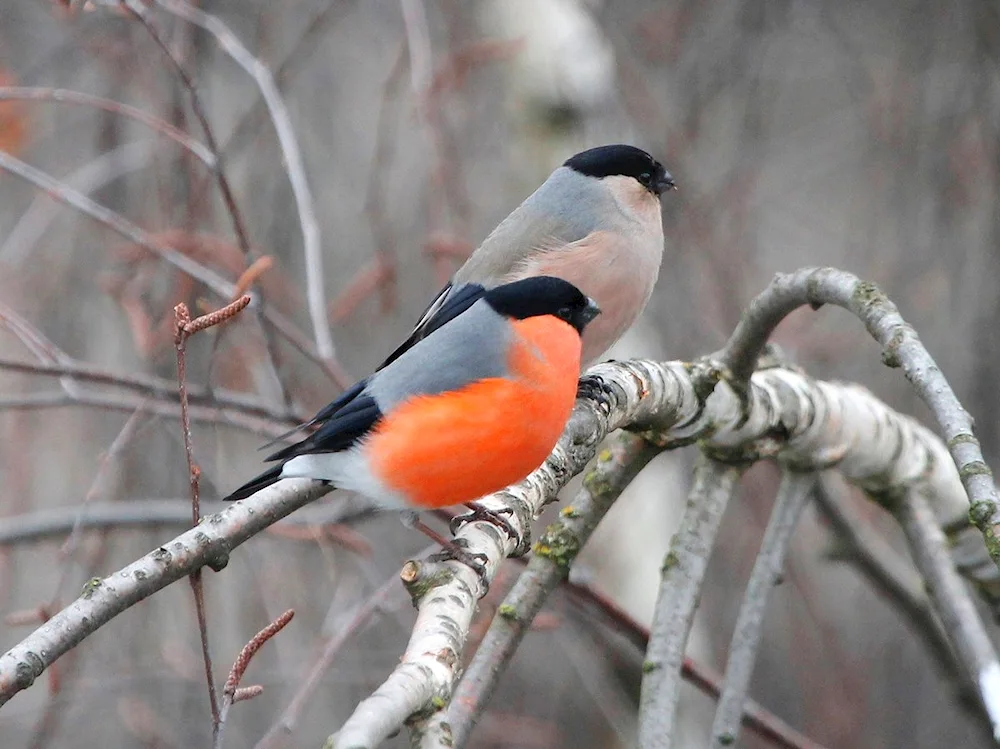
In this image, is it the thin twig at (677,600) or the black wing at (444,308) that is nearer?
the thin twig at (677,600)

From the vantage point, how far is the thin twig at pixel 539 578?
176cm

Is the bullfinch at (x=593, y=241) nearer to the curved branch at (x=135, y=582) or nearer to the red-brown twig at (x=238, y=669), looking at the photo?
the curved branch at (x=135, y=582)

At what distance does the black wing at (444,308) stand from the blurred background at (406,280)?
199 mm

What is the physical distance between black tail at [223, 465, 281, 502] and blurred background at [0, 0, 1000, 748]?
47cm

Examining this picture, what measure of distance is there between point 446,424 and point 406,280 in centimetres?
427

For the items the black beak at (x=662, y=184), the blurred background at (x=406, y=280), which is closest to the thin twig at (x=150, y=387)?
the blurred background at (x=406, y=280)

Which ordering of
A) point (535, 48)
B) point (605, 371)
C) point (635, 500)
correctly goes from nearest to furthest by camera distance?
point (605, 371), point (535, 48), point (635, 500)

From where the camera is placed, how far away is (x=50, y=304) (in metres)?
4.29

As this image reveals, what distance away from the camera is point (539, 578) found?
206 cm

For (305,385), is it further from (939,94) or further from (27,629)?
(939,94)

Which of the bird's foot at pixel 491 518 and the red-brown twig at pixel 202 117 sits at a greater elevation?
the red-brown twig at pixel 202 117

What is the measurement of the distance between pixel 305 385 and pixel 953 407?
3008 millimetres

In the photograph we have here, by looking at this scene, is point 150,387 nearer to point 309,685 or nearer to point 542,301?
point 309,685

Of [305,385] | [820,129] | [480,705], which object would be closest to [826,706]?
[305,385]
